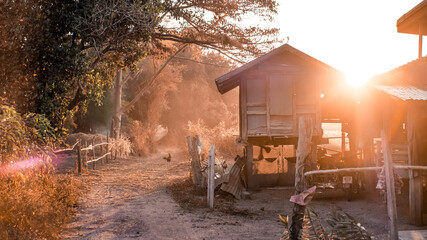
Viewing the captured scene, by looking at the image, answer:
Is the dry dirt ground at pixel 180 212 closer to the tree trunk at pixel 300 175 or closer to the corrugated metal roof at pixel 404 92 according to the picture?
the tree trunk at pixel 300 175

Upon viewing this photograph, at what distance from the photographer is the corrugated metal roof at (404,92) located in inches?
355

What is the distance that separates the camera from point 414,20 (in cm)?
1237

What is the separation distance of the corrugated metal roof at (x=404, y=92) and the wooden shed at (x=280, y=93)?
3.07 meters

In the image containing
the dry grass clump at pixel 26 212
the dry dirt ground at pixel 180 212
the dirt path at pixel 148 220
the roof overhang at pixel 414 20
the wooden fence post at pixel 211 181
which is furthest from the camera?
the roof overhang at pixel 414 20

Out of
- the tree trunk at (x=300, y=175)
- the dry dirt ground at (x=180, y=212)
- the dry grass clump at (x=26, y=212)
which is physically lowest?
the dry dirt ground at (x=180, y=212)

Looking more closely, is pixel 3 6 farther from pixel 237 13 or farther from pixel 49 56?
pixel 237 13

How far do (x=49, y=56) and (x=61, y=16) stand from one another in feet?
4.75

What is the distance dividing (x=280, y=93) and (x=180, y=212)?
6369 millimetres

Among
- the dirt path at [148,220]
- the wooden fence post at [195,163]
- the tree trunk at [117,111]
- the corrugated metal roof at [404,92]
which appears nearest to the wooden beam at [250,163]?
the wooden fence post at [195,163]

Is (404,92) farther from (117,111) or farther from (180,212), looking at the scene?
(117,111)

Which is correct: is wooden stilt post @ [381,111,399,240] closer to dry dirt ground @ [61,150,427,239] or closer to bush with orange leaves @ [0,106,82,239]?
dry dirt ground @ [61,150,427,239]

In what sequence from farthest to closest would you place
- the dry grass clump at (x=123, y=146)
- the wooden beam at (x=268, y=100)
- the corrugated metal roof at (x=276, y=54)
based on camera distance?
the dry grass clump at (x=123, y=146), the wooden beam at (x=268, y=100), the corrugated metal roof at (x=276, y=54)

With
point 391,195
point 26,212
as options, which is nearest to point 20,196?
point 26,212

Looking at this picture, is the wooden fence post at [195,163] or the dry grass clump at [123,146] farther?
the dry grass clump at [123,146]
